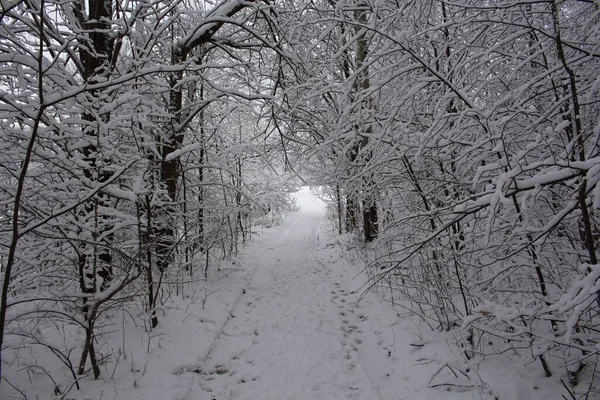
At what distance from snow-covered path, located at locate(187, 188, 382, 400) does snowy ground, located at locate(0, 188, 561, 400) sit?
0.02 meters

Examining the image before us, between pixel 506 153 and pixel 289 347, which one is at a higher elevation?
pixel 506 153

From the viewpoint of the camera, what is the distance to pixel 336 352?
414cm

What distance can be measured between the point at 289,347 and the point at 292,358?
1.07ft

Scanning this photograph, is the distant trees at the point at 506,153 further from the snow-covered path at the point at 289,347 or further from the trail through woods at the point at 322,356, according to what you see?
the snow-covered path at the point at 289,347

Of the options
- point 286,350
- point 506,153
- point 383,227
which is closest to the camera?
point 506,153

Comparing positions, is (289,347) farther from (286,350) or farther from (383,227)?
(383,227)

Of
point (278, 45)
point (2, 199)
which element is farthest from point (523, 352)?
point (2, 199)

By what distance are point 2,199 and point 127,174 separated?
4.48 ft

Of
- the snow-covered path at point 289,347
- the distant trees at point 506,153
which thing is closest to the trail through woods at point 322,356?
the snow-covered path at point 289,347

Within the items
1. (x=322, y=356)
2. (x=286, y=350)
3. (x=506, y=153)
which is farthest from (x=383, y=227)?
(x=286, y=350)

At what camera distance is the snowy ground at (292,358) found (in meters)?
3.06

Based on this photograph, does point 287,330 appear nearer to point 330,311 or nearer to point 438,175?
point 330,311

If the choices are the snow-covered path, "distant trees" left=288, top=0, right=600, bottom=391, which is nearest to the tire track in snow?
the snow-covered path

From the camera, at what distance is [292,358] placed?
13.1 feet
